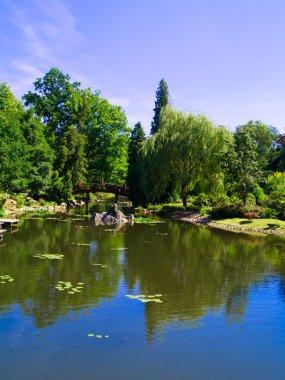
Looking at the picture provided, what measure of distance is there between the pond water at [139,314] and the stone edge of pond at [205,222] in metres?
10.7

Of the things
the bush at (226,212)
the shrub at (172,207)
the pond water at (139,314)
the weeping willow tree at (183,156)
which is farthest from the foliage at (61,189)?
the pond water at (139,314)

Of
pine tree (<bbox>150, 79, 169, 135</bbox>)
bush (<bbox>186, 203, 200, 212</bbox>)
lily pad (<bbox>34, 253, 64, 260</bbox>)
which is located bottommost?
lily pad (<bbox>34, 253, 64, 260</bbox>)

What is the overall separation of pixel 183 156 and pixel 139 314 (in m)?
30.8

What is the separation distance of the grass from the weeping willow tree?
22.2ft

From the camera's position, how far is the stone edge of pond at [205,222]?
100 ft

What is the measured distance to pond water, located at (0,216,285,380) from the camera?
7531 millimetres

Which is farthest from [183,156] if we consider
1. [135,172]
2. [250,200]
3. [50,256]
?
[50,256]

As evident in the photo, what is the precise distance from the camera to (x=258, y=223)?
1275 inches

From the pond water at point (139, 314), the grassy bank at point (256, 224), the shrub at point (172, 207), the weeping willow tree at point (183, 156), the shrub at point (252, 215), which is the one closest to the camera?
the pond water at point (139, 314)

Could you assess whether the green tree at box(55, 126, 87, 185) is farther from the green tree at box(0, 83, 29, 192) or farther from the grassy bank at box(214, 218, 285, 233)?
the grassy bank at box(214, 218, 285, 233)

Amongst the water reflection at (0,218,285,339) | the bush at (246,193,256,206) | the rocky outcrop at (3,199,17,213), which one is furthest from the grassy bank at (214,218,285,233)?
the rocky outcrop at (3,199,17,213)

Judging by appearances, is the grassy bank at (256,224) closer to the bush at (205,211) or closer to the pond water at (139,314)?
the bush at (205,211)

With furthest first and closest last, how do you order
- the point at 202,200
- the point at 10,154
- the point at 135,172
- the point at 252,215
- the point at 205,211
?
1. the point at 135,172
2. the point at 202,200
3. the point at 205,211
4. the point at 252,215
5. the point at 10,154

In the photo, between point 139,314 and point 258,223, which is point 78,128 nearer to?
point 258,223
